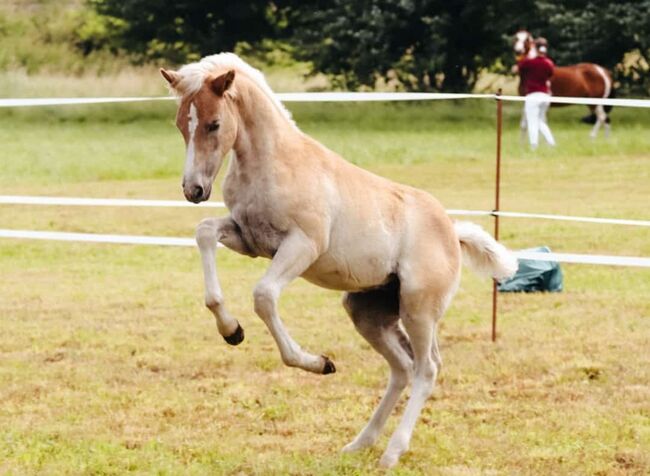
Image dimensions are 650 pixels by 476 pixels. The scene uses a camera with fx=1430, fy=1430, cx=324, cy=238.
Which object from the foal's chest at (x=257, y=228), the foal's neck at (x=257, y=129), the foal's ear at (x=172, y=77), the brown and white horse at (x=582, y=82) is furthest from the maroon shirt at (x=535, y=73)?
the foal's ear at (x=172, y=77)

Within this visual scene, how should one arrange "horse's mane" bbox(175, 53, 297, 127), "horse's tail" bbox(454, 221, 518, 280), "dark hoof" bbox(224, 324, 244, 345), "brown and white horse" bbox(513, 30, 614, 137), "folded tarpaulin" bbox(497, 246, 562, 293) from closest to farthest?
"horse's mane" bbox(175, 53, 297, 127) → "dark hoof" bbox(224, 324, 244, 345) → "horse's tail" bbox(454, 221, 518, 280) → "folded tarpaulin" bbox(497, 246, 562, 293) → "brown and white horse" bbox(513, 30, 614, 137)

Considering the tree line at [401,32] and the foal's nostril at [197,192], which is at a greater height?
the foal's nostril at [197,192]

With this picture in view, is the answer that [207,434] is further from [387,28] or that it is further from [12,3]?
[12,3]

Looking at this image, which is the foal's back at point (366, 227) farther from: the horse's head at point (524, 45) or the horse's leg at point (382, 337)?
the horse's head at point (524, 45)

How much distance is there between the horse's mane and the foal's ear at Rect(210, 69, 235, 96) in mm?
50

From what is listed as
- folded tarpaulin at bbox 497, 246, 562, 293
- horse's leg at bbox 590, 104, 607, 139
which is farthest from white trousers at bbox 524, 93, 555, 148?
folded tarpaulin at bbox 497, 246, 562, 293

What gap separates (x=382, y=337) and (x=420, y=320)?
26cm

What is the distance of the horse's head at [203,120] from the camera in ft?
17.7

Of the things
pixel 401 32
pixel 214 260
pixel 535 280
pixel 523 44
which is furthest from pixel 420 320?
pixel 401 32

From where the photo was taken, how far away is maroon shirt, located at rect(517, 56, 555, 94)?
902 inches

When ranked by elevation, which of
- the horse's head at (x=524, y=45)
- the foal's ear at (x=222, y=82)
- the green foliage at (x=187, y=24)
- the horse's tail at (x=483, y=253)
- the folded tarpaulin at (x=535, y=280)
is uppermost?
the foal's ear at (x=222, y=82)

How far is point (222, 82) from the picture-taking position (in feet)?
17.9

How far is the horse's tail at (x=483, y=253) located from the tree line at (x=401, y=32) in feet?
76.0

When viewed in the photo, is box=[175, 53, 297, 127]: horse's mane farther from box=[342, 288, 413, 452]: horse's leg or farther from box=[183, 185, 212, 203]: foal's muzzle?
box=[342, 288, 413, 452]: horse's leg
